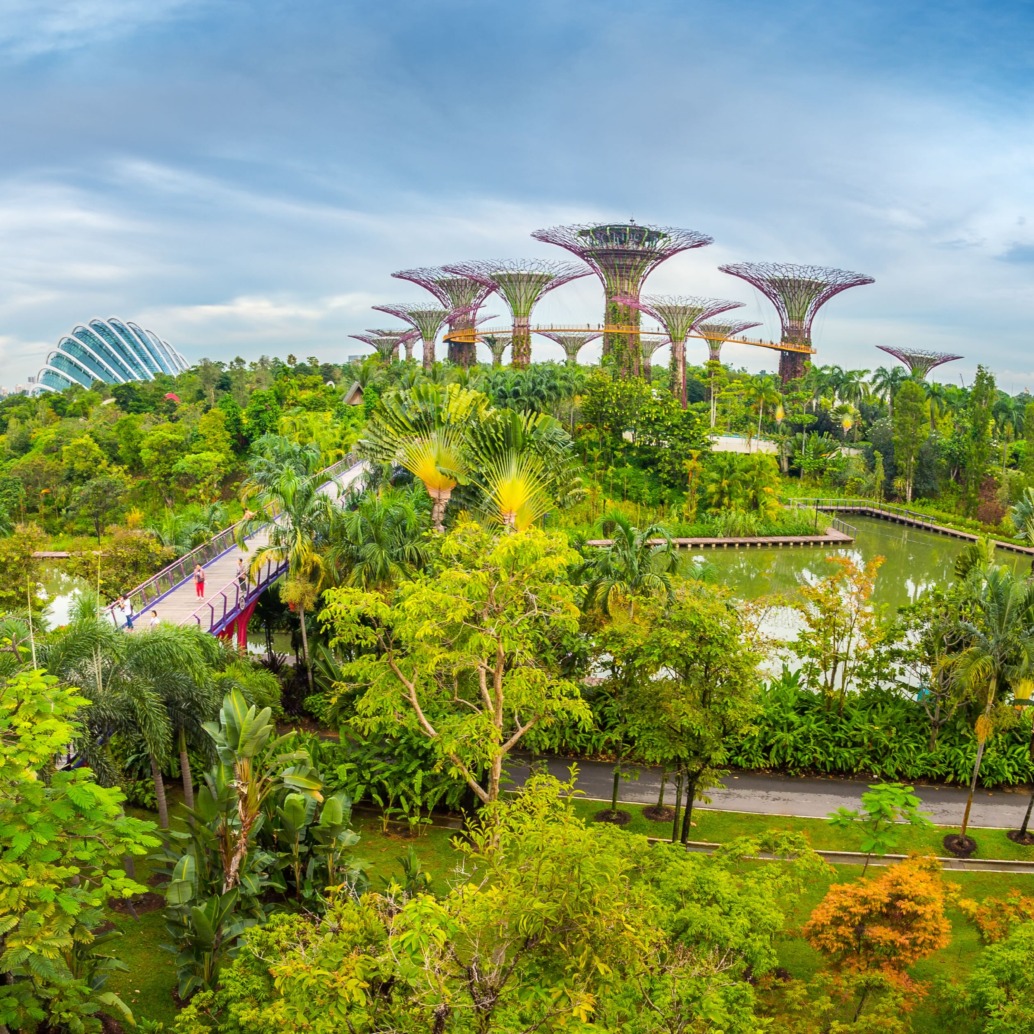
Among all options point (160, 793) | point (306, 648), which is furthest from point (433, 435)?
point (160, 793)

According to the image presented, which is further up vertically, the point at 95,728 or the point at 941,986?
the point at 95,728

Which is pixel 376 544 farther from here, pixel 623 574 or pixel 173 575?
pixel 623 574

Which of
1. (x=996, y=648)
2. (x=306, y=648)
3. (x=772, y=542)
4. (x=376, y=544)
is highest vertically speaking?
(x=376, y=544)

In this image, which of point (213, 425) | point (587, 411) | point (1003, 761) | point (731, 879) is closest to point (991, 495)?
point (587, 411)

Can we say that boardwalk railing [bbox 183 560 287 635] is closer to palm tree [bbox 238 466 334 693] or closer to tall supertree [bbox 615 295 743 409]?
palm tree [bbox 238 466 334 693]

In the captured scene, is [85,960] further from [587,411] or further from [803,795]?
[587,411]

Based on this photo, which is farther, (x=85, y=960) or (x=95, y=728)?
(x=95, y=728)
